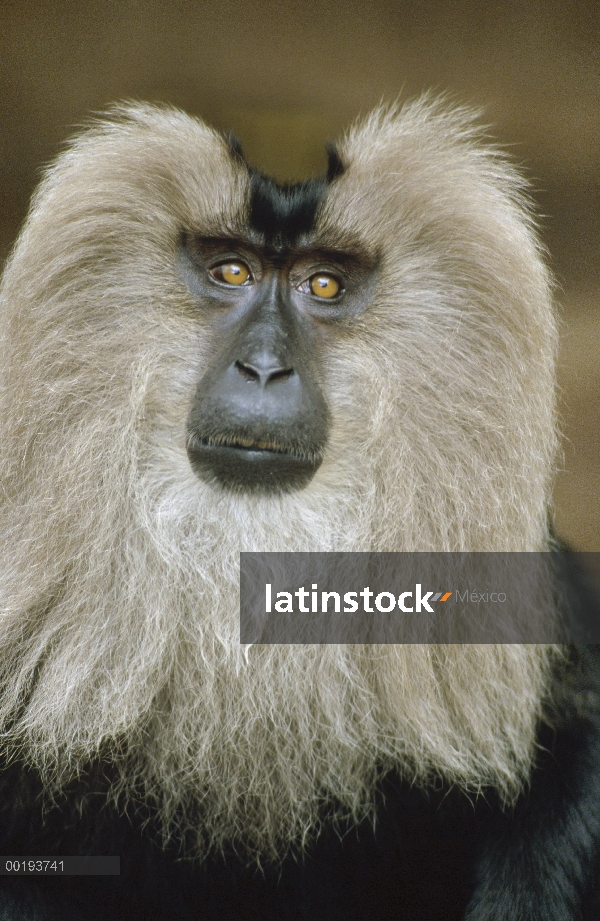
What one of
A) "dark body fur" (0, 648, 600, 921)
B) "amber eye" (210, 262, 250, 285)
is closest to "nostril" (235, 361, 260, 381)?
"amber eye" (210, 262, 250, 285)

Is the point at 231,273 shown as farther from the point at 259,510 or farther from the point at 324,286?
the point at 259,510

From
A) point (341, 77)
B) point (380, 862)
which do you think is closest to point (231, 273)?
point (380, 862)

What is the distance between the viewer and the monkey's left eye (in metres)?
1.34

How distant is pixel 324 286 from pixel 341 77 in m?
1.21

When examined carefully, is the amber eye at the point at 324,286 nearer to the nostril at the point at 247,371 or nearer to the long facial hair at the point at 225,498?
the long facial hair at the point at 225,498

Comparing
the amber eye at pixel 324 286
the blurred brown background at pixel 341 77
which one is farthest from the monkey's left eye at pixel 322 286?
the blurred brown background at pixel 341 77

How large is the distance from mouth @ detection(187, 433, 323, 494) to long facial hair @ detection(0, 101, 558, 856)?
0.02 m

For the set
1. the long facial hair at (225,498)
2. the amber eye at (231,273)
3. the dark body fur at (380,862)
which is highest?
the amber eye at (231,273)

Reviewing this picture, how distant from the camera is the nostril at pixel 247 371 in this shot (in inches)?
46.3

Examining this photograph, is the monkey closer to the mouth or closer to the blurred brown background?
the mouth

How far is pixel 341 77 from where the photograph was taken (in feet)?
7.62

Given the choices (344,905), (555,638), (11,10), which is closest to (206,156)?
(555,638)

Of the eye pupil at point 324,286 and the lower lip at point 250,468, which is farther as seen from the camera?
the eye pupil at point 324,286

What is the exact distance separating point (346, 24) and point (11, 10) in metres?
0.80
